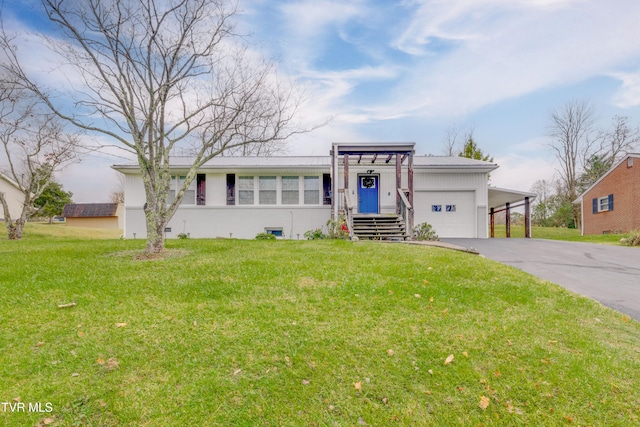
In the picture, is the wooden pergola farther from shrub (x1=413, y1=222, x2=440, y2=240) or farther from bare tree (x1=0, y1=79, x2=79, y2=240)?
bare tree (x1=0, y1=79, x2=79, y2=240)

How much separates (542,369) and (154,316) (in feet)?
13.4

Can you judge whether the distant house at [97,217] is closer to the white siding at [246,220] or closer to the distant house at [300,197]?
the distant house at [300,197]

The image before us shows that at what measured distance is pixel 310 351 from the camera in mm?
3111

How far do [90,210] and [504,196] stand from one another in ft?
137

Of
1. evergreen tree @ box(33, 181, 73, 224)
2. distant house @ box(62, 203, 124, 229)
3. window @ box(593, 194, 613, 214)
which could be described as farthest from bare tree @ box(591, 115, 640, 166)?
evergreen tree @ box(33, 181, 73, 224)

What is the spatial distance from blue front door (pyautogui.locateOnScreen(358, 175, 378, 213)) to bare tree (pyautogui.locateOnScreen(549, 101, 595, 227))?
2268cm

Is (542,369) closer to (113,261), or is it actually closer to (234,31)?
(113,261)

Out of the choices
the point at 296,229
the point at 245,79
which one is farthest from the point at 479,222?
the point at 245,79

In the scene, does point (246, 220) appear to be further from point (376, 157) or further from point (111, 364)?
point (111, 364)

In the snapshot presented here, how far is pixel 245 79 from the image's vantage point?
8.42 metres

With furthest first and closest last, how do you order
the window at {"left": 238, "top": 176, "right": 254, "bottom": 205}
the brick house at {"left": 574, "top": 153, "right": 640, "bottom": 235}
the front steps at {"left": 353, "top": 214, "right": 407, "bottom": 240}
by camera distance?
the brick house at {"left": 574, "top": 153, "right": 640, "bottom": 235} < the window at {"left": 238, "top": 176, "right": 254, "bottom": 205} < the front steps at {"left": 353, "top": 214, "right": 407, "bottom": 240}

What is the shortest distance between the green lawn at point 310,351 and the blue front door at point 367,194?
9143 mm

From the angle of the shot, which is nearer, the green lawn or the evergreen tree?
the green lawn

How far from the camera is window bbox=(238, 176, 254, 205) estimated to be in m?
14.4
